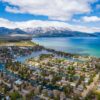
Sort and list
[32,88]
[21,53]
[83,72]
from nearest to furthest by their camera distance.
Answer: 1. [32,88]
2. [83,72]
3. [21,53]

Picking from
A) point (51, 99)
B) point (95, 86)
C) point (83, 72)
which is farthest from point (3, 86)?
point (83, 72)

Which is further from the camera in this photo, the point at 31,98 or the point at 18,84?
the point at 18,84

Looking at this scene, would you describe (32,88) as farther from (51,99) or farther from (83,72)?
(83,72)

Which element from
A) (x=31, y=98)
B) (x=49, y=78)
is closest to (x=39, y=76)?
(x=49, y=78)

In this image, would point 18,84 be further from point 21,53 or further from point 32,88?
point 21,53

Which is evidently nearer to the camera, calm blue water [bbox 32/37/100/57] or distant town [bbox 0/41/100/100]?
distant town [bbox 0/41/100/100]

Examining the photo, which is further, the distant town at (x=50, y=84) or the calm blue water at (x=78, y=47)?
the calm blue water at (x=78, y=47)

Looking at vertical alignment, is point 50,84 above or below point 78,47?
below

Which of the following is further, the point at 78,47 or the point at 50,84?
the point at 78,47

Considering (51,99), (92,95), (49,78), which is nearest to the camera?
(51,99)
